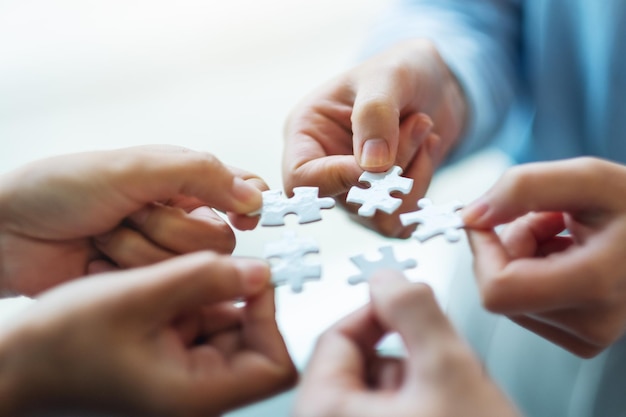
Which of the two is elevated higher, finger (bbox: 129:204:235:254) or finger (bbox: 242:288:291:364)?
finger (bbox: 129:204:235:254)

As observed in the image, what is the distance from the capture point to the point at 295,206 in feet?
2.42

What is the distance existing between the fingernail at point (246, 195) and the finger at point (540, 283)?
0.27m

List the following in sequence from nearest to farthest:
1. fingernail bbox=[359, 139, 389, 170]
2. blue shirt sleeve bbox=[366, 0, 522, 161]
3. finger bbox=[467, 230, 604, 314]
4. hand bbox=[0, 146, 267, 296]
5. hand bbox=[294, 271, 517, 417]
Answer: hand bbox=[294, 271, 517, 417]
finger bbox=[467, 230, 604, 314]
hand bbox=[0, 146, 267, 296]
fingernail bbox=[359, 139, 389, 170]
blue shirt sleeve bbox=[366, 0, 522, 161]

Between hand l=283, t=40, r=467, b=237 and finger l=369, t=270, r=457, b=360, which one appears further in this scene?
hand l=283, t=40, r=467, b=237

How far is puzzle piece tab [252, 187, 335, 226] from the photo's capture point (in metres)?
0.73

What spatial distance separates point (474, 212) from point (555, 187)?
85mm

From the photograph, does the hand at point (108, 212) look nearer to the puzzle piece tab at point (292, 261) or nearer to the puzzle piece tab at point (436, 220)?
the puzzle piece tab at point (292, 261)

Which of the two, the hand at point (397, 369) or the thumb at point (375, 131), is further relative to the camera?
the thumb at point (375, 131)

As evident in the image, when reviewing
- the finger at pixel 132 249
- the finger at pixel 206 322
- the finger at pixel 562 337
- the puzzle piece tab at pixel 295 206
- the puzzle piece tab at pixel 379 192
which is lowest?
the finger at pixel 562 337

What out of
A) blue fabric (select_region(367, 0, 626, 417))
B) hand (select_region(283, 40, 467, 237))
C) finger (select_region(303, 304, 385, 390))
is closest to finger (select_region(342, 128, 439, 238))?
hand (select_region(283, 40, 467, 237))

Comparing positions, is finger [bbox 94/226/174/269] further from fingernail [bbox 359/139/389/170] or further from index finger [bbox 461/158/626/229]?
index finger [bbox 461/158/626/229]

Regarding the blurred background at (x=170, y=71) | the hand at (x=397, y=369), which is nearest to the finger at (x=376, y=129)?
the hand at (x=397, y=369)

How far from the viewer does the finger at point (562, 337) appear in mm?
682

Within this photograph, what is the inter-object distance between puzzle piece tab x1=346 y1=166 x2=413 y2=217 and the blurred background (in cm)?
51
